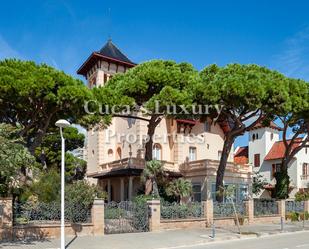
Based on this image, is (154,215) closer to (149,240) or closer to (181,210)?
(181,210)

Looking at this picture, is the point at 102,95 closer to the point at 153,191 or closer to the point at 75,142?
the point at 153,191

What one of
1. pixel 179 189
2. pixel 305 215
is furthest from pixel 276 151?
pixel 179 189

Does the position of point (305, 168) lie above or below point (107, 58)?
below

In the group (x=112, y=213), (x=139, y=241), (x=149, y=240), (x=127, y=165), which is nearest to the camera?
(x=139, y=241)

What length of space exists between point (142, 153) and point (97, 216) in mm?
17402

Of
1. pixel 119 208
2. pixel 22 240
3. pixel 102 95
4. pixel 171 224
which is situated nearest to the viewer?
pixel 22 240

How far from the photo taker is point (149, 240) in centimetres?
1973

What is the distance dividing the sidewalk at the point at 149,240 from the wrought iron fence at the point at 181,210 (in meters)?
1.06

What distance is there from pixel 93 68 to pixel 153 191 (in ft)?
69.5

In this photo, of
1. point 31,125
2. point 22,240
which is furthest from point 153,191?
point 22,240

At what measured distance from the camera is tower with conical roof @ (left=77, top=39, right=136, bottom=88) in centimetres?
4366

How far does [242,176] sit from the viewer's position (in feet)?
131

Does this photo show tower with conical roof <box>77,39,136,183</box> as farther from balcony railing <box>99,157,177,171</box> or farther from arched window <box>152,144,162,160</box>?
arched window <box>152,144,162,160</box>

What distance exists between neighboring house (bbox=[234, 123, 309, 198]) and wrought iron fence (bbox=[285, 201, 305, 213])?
12.2m
